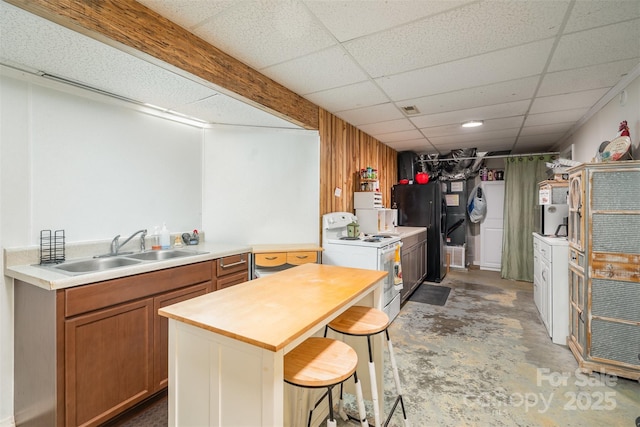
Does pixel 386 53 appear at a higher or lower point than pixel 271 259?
higher

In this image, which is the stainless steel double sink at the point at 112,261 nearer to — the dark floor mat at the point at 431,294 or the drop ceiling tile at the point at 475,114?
the drop ceiling tile at the point at 475,114

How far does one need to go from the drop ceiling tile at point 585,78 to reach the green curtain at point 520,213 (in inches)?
117

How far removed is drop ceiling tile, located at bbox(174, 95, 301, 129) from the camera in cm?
246

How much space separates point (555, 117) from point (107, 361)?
498cm

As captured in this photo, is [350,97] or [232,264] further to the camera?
[350,97]

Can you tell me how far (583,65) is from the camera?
229cm

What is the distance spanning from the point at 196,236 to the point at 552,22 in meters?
3.19

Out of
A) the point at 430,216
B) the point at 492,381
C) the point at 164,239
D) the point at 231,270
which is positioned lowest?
the point at 492,381

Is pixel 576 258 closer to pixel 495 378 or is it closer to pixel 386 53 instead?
pixel 495 378

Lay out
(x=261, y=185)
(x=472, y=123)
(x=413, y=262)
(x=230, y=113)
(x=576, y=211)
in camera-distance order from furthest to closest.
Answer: (x=413, y=262)
(x=472, y=123)
(x=261, y=185)
(x=230, y=113)
(x=576, y=211)

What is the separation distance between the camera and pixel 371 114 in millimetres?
3584

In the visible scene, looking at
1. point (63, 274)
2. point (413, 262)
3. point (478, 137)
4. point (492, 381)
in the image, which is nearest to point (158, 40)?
point (63, 274)

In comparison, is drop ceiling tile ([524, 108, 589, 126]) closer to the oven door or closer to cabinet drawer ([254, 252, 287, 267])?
the oven door

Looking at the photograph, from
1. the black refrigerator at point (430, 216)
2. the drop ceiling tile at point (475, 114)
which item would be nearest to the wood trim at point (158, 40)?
the drop ceiling tile at point (475, 114)
